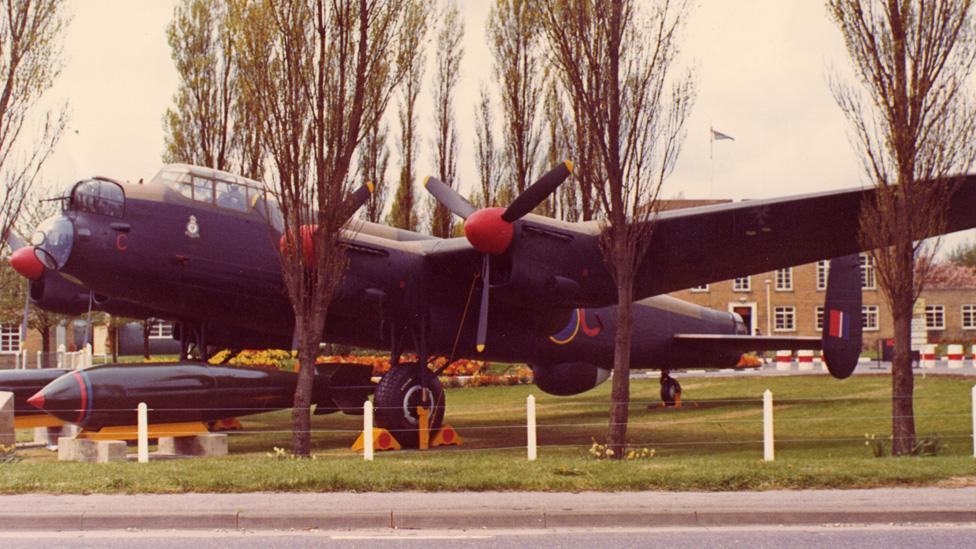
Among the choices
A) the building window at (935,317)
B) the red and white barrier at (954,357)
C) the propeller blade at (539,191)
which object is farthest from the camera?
the building window at (935,317)

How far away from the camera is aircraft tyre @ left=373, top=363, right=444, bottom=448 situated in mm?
20469

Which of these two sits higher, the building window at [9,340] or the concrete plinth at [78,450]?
the building window at [9,340]

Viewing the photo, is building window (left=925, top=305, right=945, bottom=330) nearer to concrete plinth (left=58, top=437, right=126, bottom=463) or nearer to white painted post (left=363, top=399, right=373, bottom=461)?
white painted post (left=363, top=399, right=373, bottom=461)

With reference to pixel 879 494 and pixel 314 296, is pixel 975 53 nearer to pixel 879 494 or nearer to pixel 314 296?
pixel 879 494

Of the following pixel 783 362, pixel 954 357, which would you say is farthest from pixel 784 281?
pixel 954 357

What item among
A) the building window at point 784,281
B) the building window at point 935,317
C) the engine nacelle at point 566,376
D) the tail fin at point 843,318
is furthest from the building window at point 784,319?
the engine nacelle at point 566,376

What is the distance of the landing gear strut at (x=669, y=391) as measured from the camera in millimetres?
30312

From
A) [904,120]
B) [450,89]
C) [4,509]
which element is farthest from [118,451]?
[450,89]

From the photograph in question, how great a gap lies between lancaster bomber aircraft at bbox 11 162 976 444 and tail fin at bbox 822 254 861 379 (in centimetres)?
379

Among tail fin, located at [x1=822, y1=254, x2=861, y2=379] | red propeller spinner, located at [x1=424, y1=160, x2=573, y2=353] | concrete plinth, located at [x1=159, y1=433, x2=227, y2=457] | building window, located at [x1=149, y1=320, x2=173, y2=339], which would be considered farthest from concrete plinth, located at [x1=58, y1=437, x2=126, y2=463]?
building window, located at [x1=149, y1=320, x2=173, y2=339]

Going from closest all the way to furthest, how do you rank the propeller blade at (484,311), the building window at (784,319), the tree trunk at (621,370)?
the tree trunk at (621,370)
the propeller blade at (484,311)
the building window at (784,319)

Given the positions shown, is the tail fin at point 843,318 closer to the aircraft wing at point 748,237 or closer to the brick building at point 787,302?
the aircraft wing at point 748,237

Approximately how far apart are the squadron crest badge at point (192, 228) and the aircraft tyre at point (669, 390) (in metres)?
15.8

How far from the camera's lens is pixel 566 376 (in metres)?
26.2
